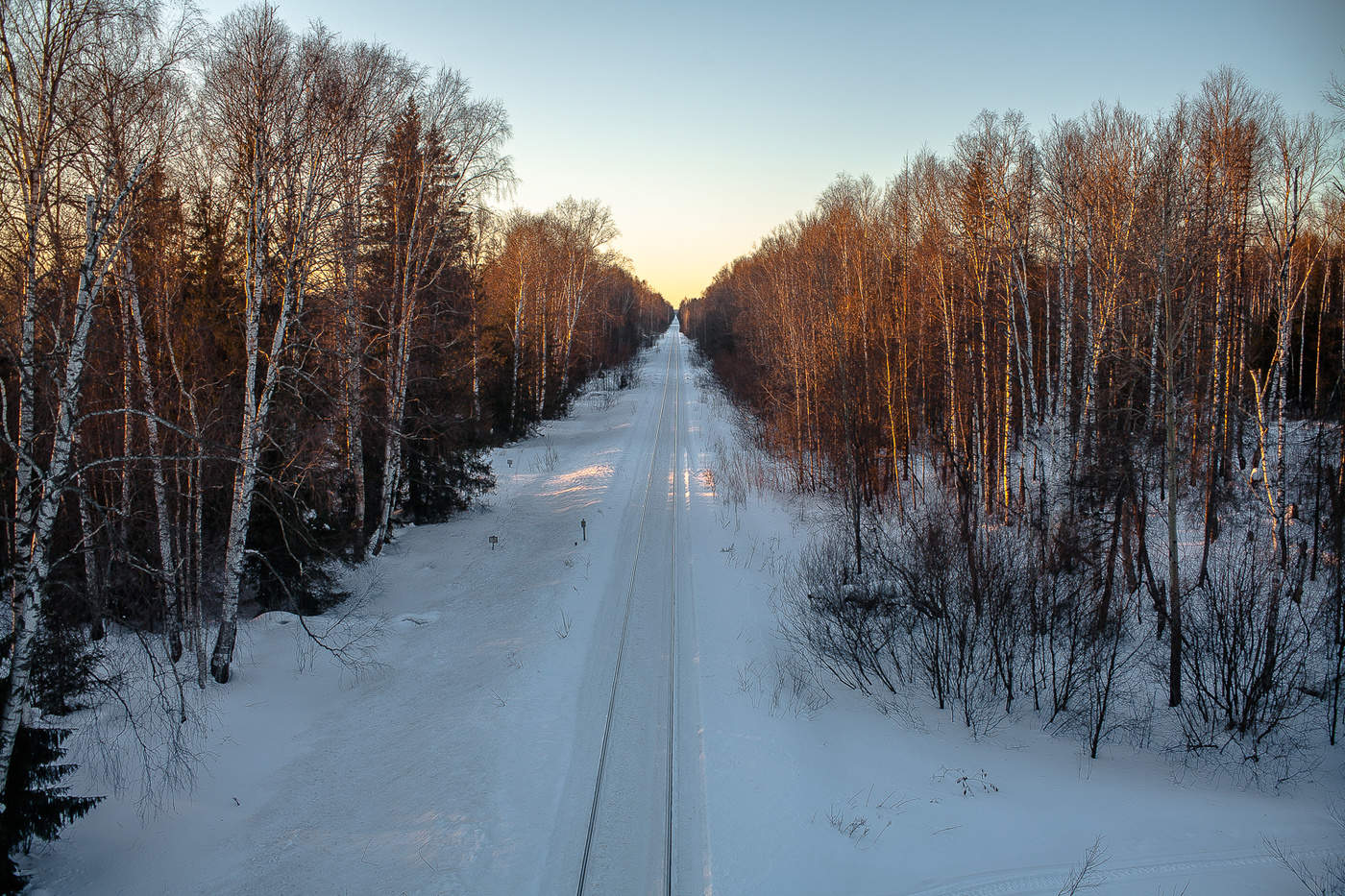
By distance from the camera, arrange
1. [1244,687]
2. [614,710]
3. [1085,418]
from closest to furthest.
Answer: [614,710], [1244,687], [1085,418]

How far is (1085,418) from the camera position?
1616cm

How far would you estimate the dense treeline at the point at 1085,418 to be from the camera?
1086 cm

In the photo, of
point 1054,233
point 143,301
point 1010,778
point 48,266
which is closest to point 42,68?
point 48,266

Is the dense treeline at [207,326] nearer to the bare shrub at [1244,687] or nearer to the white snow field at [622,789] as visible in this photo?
the white snow field at [622,789]

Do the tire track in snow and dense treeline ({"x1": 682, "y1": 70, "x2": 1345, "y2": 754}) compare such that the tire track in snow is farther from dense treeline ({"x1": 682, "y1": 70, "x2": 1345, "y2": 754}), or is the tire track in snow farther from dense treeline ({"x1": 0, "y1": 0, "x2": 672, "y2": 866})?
dense treeline ({"x1": 0, "y1": 0, "x2": 672, "y2": 866})

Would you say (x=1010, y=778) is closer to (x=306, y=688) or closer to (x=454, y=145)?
(x=306, y=688)

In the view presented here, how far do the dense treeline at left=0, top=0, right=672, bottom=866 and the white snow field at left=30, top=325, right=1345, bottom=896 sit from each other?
198 centimetres

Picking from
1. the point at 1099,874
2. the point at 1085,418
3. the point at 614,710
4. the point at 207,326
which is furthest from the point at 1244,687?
the point at 207,326

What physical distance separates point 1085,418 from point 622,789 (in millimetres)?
14431

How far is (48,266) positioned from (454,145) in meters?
11.0

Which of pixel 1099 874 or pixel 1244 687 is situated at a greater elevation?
pixel 1244 687

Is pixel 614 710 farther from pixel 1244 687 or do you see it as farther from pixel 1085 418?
pixel 1085 418

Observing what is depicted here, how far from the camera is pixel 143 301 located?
11055mm

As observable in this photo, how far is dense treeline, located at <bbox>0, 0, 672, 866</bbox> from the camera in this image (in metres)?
6.16
